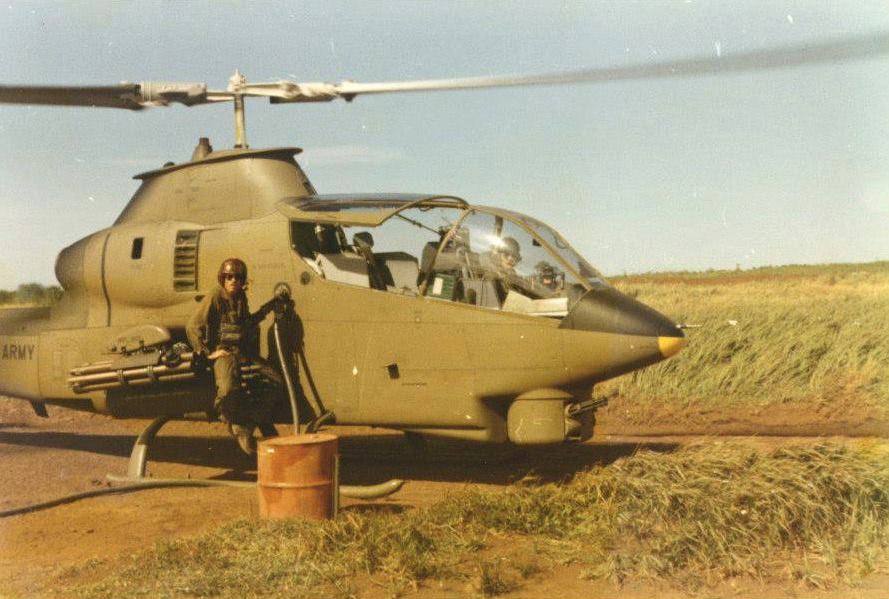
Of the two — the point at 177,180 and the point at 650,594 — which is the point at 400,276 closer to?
the point at 177,180

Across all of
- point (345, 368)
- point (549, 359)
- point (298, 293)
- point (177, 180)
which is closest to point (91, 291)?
point (177, 180)

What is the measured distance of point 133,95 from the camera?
27.3 ft

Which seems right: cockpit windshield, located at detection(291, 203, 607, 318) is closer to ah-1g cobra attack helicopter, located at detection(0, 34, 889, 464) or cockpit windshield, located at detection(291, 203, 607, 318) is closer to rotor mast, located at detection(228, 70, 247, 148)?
ah-1g cobra attack helicopter, located at detection(0, 34, 889, 464)

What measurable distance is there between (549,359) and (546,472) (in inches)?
82.4

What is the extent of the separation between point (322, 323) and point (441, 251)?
1.31 m

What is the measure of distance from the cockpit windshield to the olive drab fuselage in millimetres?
36

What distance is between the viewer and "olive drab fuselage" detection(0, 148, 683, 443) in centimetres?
711

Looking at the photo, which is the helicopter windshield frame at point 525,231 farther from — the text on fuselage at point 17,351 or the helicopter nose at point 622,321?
the text on fuselage at point 17,351

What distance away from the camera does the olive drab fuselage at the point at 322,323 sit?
7.11m

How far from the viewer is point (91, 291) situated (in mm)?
8953

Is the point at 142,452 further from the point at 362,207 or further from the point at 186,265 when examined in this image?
the point at 362,207

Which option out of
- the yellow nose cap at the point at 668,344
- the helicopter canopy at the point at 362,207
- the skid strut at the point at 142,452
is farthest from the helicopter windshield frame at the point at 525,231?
the skid strut at the point at 142,452

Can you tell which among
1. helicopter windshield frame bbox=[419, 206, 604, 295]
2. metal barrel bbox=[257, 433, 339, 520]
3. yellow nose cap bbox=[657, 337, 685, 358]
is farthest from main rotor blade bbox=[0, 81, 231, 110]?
yellow nose cap bbox=[657, 337, 685, 358]

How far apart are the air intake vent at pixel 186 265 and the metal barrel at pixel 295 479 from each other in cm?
255
